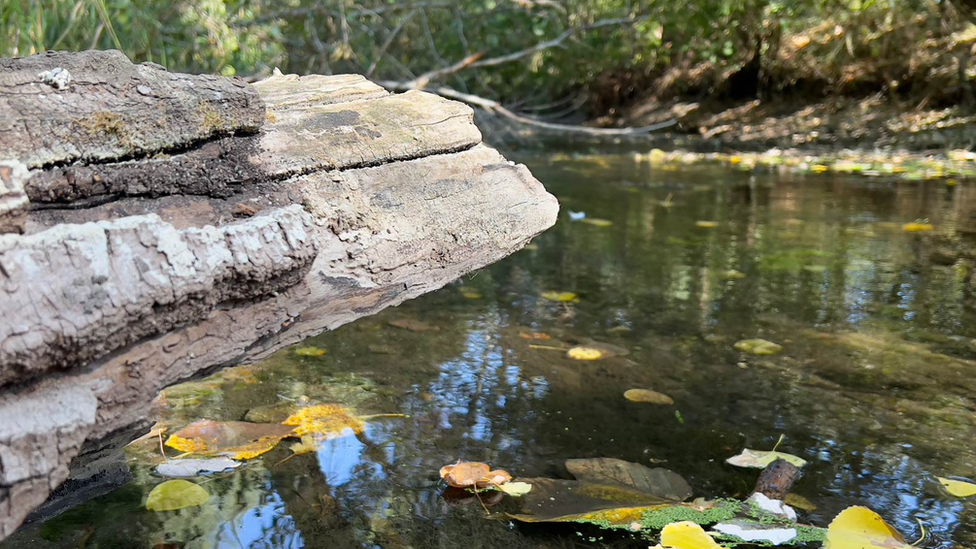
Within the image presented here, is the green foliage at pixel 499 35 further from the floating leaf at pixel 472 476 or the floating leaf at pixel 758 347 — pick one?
the floating leaf at pixel 758 347

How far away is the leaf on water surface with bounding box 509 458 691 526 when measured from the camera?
138cm

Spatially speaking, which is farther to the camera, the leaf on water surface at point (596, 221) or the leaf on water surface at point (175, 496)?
the leaf on water surface at point (596, 221)

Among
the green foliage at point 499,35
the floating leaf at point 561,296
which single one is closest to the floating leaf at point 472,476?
the floating leaf at point 561,296

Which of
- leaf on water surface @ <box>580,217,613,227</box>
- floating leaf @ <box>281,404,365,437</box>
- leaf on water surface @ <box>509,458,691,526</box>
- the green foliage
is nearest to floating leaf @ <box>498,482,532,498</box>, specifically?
leaf on water surface @ <box>509,458,691,526</box>

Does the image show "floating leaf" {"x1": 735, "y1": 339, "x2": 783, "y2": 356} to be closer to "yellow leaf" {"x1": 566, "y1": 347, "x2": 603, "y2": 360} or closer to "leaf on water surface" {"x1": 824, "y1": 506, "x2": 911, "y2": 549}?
"yellow leaf" {"x1": 566, "y1": 347, "x2": 603, "y2": 360}

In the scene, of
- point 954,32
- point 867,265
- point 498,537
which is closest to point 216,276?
point 498,537

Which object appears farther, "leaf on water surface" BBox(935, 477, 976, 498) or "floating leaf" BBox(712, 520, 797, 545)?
"leaf on water surface" BBox(935, 477, 976, 498)

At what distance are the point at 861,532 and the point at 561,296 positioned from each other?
1.69 meters

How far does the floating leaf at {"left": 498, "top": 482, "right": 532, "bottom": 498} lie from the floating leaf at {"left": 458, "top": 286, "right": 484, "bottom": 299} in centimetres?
148

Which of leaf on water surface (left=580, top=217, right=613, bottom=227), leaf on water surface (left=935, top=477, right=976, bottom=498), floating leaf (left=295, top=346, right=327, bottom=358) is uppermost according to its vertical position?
floating leaf (left=295, top=346, right=327, bottom=358)

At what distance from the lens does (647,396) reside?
1.97m

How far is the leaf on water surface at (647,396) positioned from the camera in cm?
195

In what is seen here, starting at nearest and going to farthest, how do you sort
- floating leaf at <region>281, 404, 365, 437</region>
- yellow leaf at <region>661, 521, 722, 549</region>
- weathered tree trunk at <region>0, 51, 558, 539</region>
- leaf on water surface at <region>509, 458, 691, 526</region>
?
1. weathered tree trunk at <region>0, 51, 558, 539</region>
2. yellow leaf at <region>661, 521, 722, 549</region>
3. leaf on water surface at <region>509, 458, 691, 526</region>
4. floating leaf at <region>281, 404, 365, 437</region>

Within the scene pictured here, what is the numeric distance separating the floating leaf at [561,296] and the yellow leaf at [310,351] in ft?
3.06
